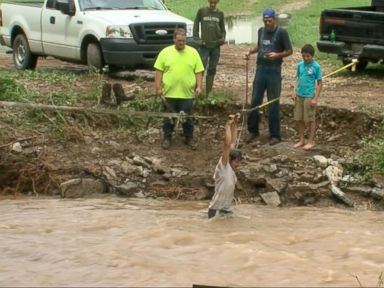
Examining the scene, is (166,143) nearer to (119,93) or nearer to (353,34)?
(119,93)

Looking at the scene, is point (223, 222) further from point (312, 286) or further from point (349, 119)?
point (349, 119)

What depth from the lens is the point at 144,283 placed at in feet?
29.6

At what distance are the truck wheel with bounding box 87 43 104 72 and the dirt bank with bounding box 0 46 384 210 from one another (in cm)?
192

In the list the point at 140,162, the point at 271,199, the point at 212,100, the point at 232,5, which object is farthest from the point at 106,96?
the point at 232,5

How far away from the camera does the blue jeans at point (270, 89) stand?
13.4 m

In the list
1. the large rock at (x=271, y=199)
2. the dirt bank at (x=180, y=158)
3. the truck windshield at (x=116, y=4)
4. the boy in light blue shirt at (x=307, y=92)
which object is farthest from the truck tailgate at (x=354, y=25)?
the large rock at (x=271, y=199)

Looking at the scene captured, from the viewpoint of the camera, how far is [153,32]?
16844mm

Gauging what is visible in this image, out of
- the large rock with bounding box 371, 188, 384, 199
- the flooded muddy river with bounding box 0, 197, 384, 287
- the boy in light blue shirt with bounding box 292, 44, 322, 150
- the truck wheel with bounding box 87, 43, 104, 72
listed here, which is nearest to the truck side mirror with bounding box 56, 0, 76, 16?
the truck wheel with bounding box 87, 43, 104, 72

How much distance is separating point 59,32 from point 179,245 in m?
8.47

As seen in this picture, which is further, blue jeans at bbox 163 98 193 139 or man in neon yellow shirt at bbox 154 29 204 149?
blue jeans at bbox 163 98 193 139

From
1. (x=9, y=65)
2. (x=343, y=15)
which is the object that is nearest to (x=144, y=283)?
(x=343, y=15)

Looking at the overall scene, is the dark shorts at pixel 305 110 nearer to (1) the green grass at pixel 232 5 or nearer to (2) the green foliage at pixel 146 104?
(2) the green foliage at pixel 146 104

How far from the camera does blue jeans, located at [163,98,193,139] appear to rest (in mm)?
13547

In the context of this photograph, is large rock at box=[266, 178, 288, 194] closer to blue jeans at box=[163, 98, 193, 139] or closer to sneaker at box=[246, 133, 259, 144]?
sneaker at box=[246, 133, 259, 144]
